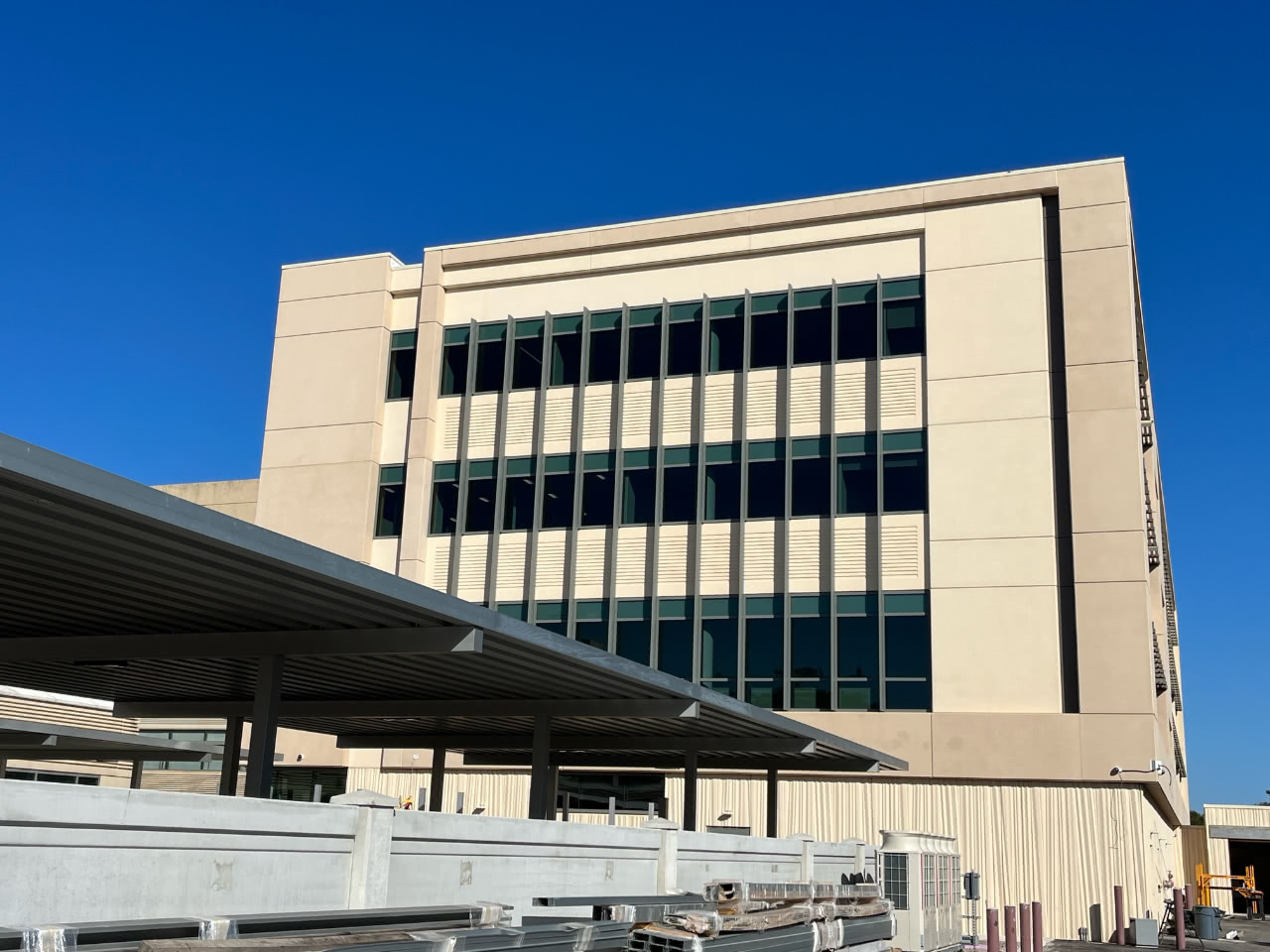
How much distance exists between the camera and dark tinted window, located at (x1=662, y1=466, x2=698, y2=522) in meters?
36.7

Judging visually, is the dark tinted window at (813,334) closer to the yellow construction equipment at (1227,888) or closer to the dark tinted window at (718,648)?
the dark tinted window at (718,648)

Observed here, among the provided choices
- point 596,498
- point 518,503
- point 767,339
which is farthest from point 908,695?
point 518,503

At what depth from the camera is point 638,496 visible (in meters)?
37.6

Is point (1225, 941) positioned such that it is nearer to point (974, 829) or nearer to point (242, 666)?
point (974, 829)

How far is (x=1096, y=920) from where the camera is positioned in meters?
30.7

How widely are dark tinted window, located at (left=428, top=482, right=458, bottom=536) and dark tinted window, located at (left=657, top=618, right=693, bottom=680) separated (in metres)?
7.58

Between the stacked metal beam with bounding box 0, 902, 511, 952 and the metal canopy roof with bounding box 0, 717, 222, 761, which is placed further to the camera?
the metal canopy roof with bounding box 0, 717, 222, 761

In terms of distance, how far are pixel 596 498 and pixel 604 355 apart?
441 centimetres

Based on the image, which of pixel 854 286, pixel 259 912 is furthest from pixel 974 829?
pixel 259 912

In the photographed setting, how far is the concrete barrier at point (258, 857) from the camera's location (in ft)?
21.2

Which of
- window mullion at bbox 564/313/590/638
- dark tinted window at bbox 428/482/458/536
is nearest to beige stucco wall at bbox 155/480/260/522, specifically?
dark tinted window at bbox 428/482/458/536

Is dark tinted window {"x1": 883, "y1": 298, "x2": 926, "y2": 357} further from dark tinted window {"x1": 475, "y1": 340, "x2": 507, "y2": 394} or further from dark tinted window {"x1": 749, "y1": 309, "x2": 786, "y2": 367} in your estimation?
dark tinted window {"x1": 475, "y1": 340, "x2": 507, "y2": 394}

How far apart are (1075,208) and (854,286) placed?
6282 mm

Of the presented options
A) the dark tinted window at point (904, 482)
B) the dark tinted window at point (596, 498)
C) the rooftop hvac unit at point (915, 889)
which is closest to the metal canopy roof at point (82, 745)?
the dark tinted window at point (596, 498)
